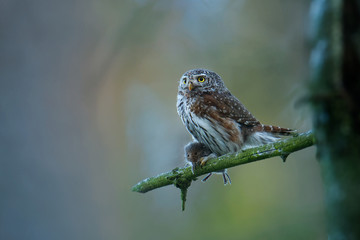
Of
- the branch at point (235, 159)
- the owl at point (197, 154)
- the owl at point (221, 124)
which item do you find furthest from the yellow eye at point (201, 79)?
the branch at point (235, 159)

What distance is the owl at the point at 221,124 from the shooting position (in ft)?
11.5

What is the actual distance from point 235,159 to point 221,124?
1.16 metres

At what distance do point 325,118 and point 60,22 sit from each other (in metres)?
7.10

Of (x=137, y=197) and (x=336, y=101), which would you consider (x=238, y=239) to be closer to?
(x=137, y=197)

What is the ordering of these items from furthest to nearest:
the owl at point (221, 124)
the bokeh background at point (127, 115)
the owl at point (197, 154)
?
the bokeh background at point (127, 115) → the owl at point (221, 124) → the owl at point (197, 154)

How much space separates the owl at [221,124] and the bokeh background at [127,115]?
1.14ft

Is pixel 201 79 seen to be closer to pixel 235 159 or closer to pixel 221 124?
pixel 221 124

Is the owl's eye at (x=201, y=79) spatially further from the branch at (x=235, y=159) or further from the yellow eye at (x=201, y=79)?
the branch at (x=235, y=159)

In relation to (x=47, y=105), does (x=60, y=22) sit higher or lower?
Answer: higher

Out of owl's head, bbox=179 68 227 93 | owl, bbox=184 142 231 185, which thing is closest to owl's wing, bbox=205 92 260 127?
owl's head, bbox=179 68 227 93

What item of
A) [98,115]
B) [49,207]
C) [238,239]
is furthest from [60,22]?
[238,239]

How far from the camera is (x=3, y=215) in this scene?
5.45 m

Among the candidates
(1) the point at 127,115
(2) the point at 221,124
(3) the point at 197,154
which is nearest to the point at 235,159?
(3) the point at 197,154

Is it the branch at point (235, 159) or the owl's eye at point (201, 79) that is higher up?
the owl's eye at point (201, 79)
